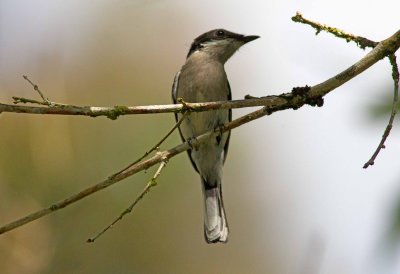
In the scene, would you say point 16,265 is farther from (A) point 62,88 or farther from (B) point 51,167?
(A) point 62,88

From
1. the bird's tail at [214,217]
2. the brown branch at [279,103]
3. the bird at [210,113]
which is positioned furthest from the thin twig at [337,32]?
the bird's tail at [214,217]

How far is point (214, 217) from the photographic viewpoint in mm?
5801

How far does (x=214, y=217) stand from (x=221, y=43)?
1667 mm

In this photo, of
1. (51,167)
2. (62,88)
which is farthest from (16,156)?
(62,88)

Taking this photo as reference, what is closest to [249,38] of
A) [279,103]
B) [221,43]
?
[221,43]

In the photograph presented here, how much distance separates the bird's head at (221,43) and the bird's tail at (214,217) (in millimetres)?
1207

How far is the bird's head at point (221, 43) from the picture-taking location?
639 cm

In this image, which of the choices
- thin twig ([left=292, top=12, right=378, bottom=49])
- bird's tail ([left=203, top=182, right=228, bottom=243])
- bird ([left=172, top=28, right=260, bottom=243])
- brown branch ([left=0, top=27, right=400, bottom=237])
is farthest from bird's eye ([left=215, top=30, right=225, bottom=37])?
thin twig ([left=292, top=12, right=378, bottom=49])

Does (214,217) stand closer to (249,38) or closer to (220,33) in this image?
(249,38)

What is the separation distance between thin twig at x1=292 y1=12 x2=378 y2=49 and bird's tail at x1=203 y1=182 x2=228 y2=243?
8.55 feet

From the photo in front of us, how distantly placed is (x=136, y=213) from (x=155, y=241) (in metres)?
0.41

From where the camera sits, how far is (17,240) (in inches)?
269

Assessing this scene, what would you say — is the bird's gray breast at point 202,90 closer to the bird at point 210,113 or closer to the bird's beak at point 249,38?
the bird at point 210,113

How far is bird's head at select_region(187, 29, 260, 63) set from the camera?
252 inches
